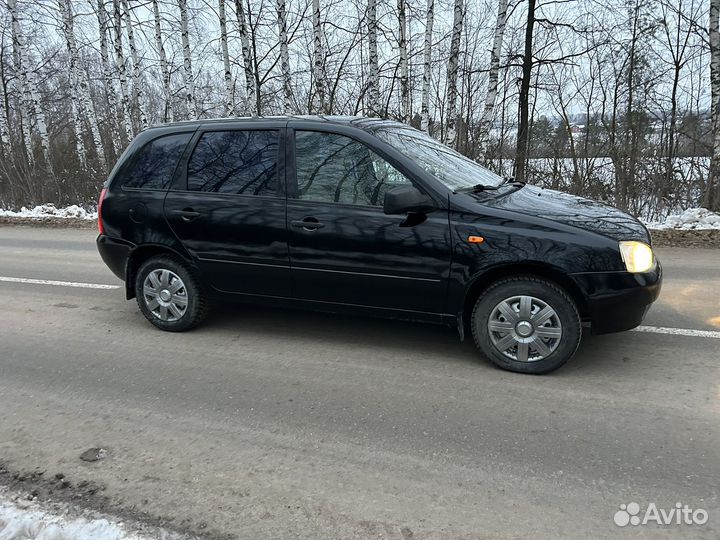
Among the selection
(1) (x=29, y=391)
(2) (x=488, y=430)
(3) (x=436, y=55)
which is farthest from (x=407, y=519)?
(3) (x=436, y=55)

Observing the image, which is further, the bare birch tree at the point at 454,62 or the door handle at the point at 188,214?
the bare birch tree at the point at 454,62

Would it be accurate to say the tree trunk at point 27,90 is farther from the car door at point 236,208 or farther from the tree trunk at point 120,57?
the car door at point 236,208

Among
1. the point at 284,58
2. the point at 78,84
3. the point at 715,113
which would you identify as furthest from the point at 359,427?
the point at 78,84

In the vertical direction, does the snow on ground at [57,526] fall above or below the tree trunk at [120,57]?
below

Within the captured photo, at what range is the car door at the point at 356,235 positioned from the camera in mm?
3951

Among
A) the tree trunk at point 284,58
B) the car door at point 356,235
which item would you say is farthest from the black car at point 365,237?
the tree trunk at point 284,58

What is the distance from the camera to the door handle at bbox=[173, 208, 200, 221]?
461cm

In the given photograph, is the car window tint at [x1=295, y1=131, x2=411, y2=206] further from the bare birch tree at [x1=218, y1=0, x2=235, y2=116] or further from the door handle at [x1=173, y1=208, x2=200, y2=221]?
the bare birch tree at [x1=218, y1=0, x2=235, y2=116]

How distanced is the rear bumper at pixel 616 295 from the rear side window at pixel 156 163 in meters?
3.56

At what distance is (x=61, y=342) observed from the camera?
489cm

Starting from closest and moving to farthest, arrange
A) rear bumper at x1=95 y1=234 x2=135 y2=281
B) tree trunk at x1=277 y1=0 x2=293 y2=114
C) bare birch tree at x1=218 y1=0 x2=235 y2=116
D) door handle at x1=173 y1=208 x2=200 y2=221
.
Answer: door handle at x1=173 y1=208 x2=200 y2=221
rear bumper at x1=95 y1=234 x2=135 y2=281
tree trunk at x1=277 y1=0 x2=293 y2=114
bare birch tree at x1=218 y1=0 x2=235 y2=116

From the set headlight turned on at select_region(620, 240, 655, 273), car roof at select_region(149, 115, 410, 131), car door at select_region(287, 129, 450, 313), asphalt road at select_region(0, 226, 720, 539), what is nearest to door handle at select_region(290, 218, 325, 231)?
car door at select_region(287, 129, 450, 313)

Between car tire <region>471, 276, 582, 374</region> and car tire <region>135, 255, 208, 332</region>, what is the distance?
101 inches

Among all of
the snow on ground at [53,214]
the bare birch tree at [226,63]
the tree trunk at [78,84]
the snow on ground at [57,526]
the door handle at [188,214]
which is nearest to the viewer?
the snow on ground at [57,526]
